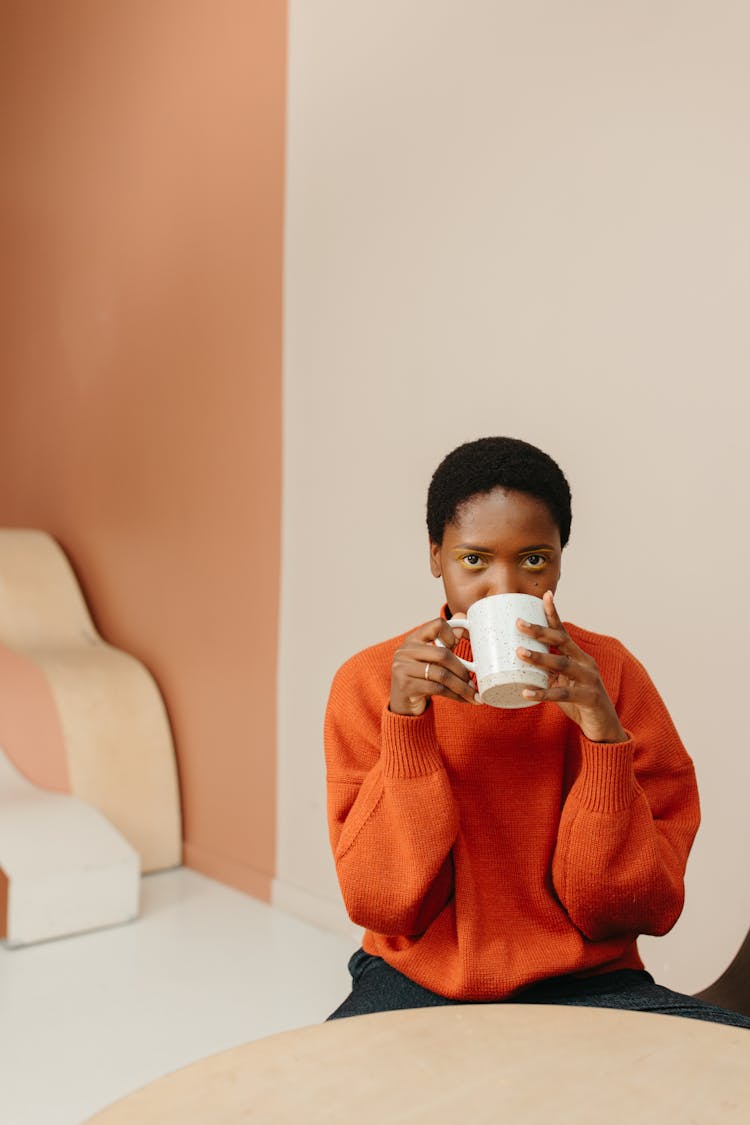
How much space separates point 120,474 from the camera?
3.02m

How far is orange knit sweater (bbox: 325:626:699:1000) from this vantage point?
3.06 feet

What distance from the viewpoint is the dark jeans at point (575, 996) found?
92cm

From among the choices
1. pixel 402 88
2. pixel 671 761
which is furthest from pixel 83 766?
pixel 671 761

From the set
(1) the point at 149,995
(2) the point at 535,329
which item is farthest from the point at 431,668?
(1) the point at 149,995

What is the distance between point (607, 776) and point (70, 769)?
193 centimetres

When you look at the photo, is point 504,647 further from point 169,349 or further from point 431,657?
point 169,349

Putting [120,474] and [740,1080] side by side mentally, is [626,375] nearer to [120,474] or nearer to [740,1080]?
[740,1080]

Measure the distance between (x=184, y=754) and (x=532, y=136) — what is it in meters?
1.72

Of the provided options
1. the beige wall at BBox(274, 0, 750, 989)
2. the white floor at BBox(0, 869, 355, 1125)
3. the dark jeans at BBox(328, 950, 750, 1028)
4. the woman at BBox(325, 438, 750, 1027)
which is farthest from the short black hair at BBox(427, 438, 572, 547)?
the white floor at BBox(0, 869, 355, 1125)

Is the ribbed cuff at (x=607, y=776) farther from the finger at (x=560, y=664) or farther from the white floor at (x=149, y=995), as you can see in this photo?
the white floor at (x=149, y=995)

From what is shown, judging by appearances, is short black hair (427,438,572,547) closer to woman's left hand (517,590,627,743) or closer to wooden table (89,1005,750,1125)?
woman's left hand (517,590,627,743)

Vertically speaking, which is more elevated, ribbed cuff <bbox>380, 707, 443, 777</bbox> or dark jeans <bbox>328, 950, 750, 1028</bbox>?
ribbed cuff <bbox>380, 707, 443, 777</bbox>

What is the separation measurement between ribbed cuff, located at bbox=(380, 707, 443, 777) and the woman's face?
11 centimetres

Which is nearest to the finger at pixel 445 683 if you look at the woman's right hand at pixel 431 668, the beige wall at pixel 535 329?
the woman's right hand at pixel 431 668
